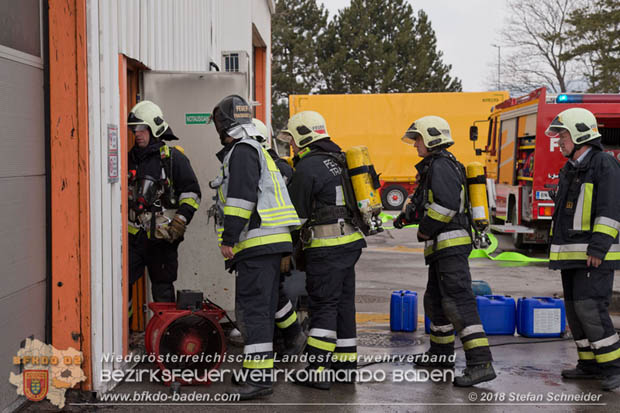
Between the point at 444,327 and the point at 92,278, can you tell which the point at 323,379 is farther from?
the point at 92,278

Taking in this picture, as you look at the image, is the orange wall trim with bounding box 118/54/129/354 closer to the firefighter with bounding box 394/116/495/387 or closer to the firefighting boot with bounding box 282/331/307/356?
the firefighting boot with bounding box 282/331/307/356

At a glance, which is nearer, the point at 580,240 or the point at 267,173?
the point at 267,173

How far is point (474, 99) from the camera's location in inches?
869

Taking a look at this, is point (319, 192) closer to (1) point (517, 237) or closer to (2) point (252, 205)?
(2) point (252, 205)

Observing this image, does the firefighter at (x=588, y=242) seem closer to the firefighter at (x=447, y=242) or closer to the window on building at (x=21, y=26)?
the firefighter at (x=447, y=242)

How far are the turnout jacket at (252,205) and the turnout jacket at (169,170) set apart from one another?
2.84 feet

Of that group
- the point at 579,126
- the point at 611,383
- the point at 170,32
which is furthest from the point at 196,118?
the point at 611,383

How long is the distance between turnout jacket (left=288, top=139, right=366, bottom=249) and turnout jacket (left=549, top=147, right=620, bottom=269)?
1.72m

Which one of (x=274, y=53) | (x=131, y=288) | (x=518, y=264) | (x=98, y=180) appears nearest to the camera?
(x=98, y=180)

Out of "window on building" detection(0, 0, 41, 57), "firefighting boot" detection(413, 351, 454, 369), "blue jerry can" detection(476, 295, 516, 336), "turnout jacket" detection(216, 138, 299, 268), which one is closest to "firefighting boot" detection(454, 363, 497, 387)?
"firefighting boot" detection(413, 351, 454, 369)

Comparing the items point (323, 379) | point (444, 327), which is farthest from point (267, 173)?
point (444, 327)

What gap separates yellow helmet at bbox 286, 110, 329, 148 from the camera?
555cm

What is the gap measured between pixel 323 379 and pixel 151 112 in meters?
2.65

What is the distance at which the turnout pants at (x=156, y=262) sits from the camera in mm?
5867
